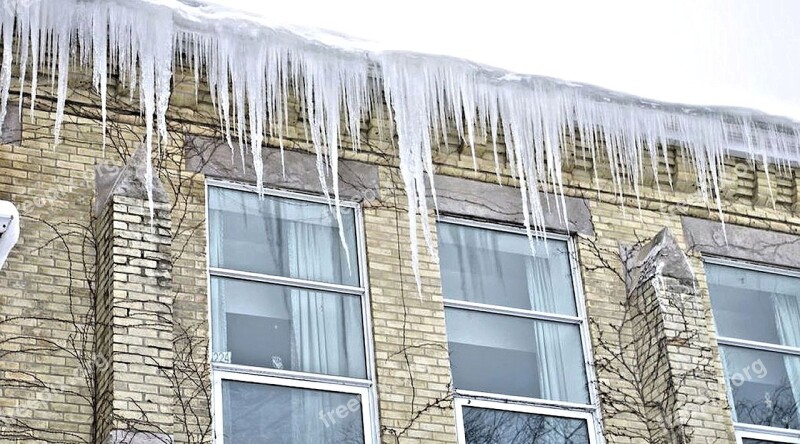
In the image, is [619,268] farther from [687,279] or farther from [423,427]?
[423,427]

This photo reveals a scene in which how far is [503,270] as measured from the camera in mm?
15156

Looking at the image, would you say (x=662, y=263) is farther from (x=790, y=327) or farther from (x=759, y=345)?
(x=790, y=327)

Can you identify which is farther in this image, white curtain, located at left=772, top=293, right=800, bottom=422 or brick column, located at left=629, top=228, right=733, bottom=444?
white curtain, located at left=772, top=293, right=800, bottom=422

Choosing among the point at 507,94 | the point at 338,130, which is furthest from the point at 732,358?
the point at 338,130

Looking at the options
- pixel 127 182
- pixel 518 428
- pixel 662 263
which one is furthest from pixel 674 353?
pixel 127 182

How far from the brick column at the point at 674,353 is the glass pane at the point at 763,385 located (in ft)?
1.22

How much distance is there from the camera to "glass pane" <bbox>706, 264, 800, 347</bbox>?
1574 centimetres

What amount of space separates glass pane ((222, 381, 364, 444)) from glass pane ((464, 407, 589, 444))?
3.23 feet

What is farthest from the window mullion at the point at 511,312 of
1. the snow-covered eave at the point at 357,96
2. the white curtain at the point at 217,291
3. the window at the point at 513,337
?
the white curtain at the point at 217,291

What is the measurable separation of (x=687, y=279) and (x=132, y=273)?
4.77 meters

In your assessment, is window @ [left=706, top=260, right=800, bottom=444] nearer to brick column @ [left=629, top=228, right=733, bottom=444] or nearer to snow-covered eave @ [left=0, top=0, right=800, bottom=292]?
brick column @ [left=629, top=228, right=733, bottom=444]

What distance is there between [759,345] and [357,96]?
13.6ft

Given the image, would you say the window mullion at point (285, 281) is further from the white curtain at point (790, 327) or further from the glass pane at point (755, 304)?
the white curtain at point (790, 327)

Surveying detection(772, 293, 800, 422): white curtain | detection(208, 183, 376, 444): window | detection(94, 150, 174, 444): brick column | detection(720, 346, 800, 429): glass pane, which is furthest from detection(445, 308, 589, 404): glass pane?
detection(94, 150, 174, 444): brick column
